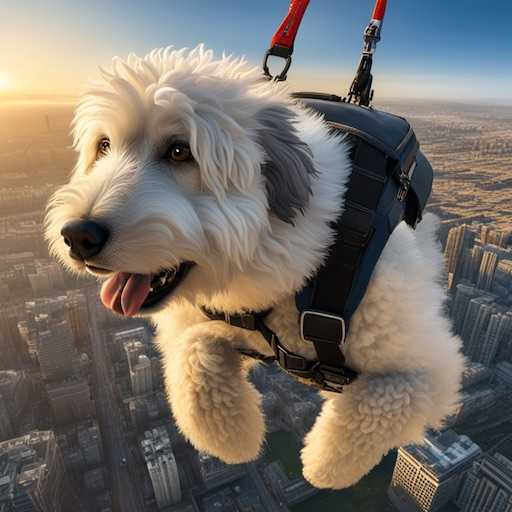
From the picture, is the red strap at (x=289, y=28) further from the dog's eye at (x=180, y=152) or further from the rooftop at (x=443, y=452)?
the rooftop at (x=443, y=452)

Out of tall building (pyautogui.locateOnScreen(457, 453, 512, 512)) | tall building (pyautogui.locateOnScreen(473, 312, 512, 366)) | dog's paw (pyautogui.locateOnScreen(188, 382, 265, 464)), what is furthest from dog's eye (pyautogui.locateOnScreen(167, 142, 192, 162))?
tall building (pyautogui.locateOnScreen(473, 312, 512, 366))

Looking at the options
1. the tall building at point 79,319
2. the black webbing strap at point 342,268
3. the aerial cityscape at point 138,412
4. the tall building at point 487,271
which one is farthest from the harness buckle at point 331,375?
the tall building at point 487,271

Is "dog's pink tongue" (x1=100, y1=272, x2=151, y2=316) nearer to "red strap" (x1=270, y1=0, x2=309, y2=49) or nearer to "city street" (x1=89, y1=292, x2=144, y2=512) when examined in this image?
"red strap" (x1=270, y1=0, x2=309, y2=49)

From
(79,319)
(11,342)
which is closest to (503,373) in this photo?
(79,319)

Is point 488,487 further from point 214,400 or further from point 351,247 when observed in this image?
point 351,247

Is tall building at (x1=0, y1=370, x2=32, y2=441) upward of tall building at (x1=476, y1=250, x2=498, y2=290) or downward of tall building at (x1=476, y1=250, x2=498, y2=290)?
downward

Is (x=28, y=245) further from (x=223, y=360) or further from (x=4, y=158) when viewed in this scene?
(x=223, y=360)
